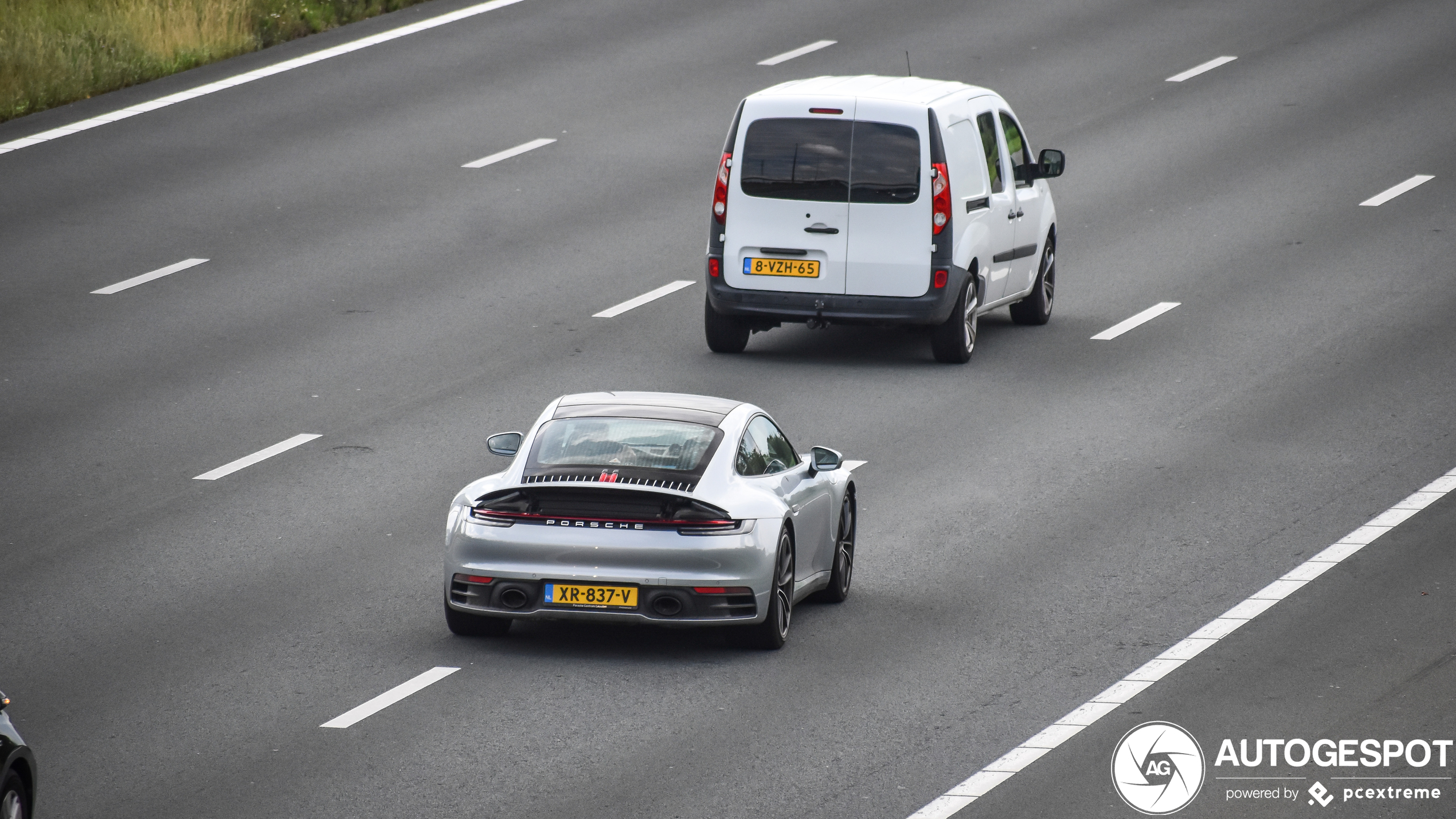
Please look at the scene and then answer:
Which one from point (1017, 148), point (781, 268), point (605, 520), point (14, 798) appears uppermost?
point (14, 798)

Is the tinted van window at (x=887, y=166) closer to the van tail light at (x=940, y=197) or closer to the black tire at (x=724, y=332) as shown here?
the van tail light at (x=940, y=197)

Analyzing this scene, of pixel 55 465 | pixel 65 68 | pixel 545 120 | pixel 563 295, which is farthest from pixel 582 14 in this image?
pixel 55 465

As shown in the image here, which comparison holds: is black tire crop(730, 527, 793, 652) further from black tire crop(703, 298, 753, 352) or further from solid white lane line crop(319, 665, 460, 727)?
black tire crop(703, 298, 753, 352)

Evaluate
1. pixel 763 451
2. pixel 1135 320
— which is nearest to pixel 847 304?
pixel 1135 320

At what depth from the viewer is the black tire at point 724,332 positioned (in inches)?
797

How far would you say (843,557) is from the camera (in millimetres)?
13688

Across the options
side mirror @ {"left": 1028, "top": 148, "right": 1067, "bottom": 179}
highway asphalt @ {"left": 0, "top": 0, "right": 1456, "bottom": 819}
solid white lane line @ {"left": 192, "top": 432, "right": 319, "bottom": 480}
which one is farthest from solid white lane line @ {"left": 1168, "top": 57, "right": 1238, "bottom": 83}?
solid white lane line @ {"left": 192, "top": 432, "right": 319, "bottom": 480}

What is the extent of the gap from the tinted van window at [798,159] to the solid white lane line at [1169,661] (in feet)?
18.4

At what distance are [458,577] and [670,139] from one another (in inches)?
644

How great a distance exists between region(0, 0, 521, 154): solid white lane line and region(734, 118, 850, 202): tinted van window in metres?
11.0

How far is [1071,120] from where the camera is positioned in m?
29.4

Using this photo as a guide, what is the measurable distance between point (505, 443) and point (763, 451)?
1421mm

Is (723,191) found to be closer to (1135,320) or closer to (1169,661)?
(1135,320)

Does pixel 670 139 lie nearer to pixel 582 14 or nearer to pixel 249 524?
pixel 582 14
